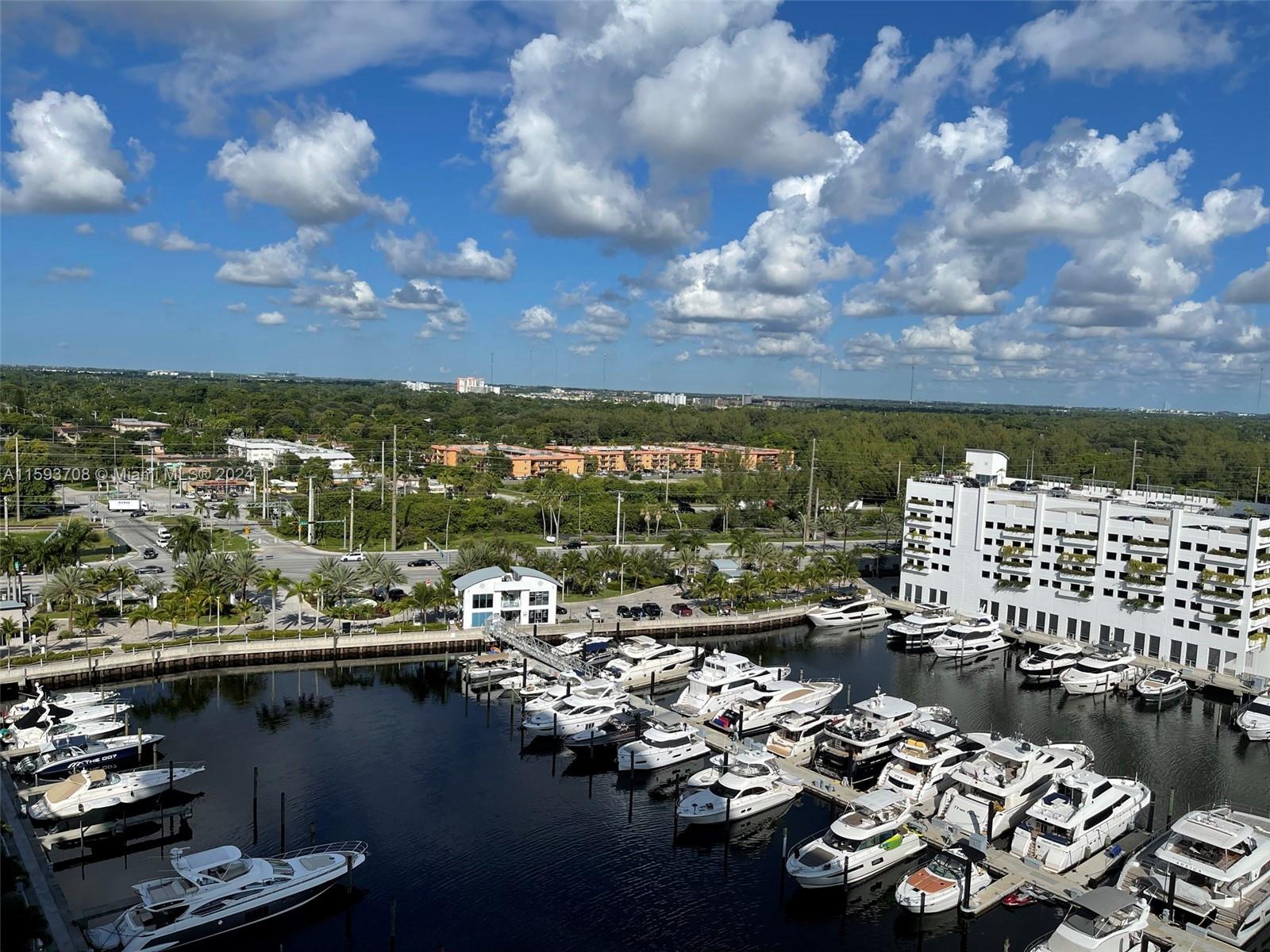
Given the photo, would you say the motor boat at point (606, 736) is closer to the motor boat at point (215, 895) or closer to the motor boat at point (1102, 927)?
the motor boat at point (215, 895)

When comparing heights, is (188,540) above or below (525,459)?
below

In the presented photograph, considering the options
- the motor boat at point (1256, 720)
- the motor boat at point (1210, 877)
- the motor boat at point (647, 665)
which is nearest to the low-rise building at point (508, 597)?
the motor boat at point (647, 665)

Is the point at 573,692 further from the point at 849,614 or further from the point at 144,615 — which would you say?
the point at 849,614

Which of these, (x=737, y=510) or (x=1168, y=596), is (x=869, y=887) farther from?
(x=737, y=510)

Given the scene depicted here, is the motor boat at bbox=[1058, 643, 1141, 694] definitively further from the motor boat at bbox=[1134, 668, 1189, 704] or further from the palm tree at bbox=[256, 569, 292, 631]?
the palm tree at bbox=[256, 569, 292, 631]

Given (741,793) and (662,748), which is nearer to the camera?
(741,793)

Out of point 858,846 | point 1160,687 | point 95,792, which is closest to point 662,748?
point 858,846

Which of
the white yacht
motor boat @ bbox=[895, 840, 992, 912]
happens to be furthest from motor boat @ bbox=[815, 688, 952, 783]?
motor boat @ bbox=[895, 840, 992, 912]
